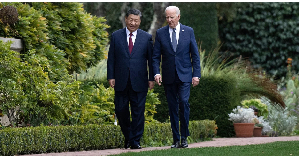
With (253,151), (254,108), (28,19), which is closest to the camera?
(253,151)

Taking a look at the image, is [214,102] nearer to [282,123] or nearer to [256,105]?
[256,105]

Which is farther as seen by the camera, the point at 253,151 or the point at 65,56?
the point at 65,56

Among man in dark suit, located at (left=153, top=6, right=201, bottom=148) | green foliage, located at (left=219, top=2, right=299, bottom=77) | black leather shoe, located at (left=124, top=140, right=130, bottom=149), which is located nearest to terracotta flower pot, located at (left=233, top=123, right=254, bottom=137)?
man in dark suit, located at (left=153, top=6, right=201, bottom=148)

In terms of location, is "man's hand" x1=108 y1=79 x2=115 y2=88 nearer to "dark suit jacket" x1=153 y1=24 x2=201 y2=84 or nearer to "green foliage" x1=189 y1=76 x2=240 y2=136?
"dark suit jacket" x1=153 y1=24 x2=201 y2=84

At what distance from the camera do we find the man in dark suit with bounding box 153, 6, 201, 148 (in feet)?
21.1

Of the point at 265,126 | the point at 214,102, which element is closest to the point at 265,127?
the point at 265,126

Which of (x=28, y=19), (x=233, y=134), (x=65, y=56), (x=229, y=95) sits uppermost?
(x=28, y=19)

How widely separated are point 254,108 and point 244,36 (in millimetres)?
9752

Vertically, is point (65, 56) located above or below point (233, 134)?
above

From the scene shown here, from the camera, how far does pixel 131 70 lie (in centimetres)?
651

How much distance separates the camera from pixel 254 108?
10969 millimetres

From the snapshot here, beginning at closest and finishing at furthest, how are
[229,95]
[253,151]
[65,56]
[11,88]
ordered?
[253,151] → [11,88] → [65,56] → [229,95]

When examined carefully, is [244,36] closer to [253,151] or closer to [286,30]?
[286,30]

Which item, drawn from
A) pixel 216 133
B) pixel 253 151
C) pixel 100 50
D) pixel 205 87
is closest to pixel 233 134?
pixel 216 133
